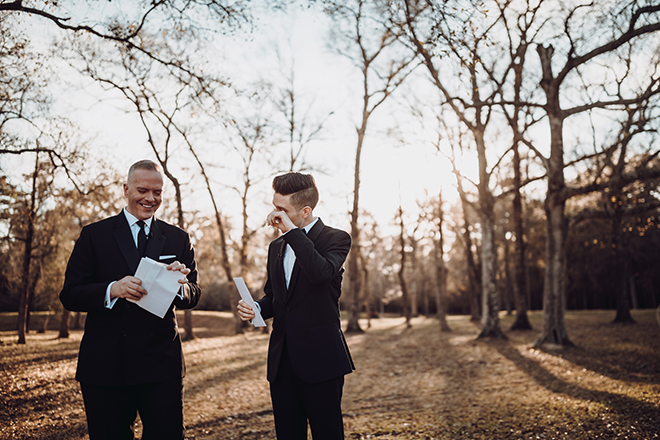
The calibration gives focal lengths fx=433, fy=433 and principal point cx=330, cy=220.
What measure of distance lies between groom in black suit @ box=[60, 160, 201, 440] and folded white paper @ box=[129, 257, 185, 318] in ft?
0.15

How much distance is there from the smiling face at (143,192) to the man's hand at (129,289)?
0.57 m

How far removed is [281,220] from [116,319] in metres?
1.27

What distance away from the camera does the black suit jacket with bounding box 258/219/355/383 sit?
2645 mm

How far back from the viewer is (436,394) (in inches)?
320

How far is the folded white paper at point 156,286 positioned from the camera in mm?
2672

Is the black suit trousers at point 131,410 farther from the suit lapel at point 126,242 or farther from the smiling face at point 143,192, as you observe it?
the smiling face at point 143,192

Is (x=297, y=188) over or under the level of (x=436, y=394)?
over

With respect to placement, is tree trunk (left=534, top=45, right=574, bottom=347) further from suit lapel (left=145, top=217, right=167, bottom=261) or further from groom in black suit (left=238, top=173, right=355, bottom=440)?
suit lapel (left=145, top=217, right=167, bottom=261)

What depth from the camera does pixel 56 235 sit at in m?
21.1

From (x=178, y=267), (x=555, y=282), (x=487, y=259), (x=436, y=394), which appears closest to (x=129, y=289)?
(x=178, y=267)

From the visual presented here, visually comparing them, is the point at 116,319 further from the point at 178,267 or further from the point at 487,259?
the point at 487,259

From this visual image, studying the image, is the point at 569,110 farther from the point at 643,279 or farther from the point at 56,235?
the point at 643,279

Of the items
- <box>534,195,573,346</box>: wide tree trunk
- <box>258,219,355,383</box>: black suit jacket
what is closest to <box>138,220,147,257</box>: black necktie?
<box>258,219,355,383</box>: black suit jacket

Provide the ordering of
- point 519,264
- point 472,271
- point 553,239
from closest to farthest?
point 553,239 → point 519,264 → point 472,271
